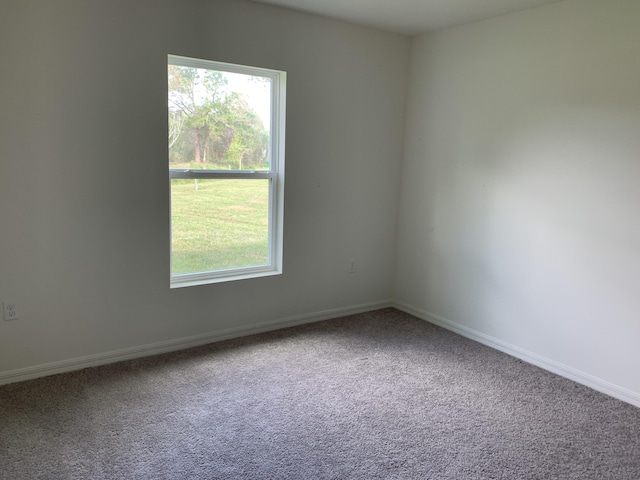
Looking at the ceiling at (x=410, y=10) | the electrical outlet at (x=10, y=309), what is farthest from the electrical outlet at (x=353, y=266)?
the electrical outlet at (x=10, y=309)

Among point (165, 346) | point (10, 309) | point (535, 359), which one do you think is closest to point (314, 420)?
point (165, 346)

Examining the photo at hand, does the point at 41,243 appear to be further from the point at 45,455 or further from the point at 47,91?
the point at 45,455

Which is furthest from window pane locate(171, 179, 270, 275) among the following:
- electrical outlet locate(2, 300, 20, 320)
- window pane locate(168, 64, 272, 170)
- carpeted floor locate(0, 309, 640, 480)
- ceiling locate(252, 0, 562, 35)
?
ceiling locate(252, 0, 562, 35)

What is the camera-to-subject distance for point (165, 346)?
3.25 m

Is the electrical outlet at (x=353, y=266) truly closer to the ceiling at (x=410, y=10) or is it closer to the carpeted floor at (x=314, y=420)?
the carpeted floor at (x=314, y=420)

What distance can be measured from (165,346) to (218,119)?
1599 mm

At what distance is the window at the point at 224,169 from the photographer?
3217 millimetres

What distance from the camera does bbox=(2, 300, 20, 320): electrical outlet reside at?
270 cm

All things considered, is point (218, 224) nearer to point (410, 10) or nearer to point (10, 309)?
point (10, 309)

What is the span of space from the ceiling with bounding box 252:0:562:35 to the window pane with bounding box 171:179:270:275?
4.22 feet

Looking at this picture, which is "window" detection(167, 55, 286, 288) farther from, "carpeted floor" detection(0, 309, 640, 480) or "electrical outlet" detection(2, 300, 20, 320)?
"electrical outlet" detection(2, 300, 20, 320)

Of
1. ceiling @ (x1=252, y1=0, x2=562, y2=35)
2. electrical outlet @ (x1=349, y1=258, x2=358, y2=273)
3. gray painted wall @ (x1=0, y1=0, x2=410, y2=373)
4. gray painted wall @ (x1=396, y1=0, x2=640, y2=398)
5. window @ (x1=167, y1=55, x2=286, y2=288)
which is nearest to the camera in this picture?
gray painted wall @ (x1=0, y1=0, x2=410, y2=373)

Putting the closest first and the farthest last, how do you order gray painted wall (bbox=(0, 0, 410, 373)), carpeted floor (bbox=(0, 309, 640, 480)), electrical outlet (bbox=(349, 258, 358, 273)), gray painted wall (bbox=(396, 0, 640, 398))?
carpeted floor (bbox=(0, 309, 640, 480))
gray painted wall (bbox=(0, 0, 410, 373))
gray painted wall (bbox=(396, 0, 640, 398))
electrical outlet (bbox=(349, 258, 358, 273))

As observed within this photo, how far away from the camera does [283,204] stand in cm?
362
